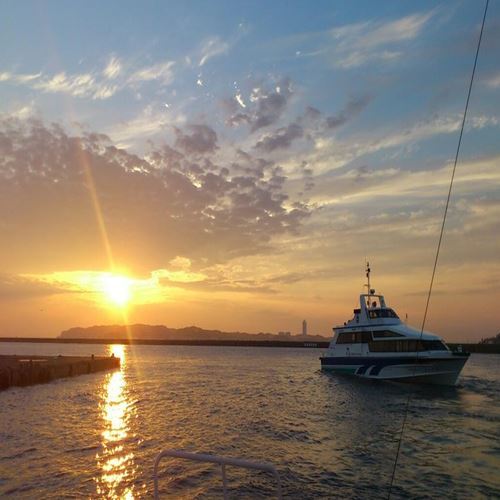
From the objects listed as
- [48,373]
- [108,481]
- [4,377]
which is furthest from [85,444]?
[48,373]

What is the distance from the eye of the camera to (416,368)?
38.0 metres

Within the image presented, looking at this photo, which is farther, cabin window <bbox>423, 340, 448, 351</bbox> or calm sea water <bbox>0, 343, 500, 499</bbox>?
cabin window <bbox>423, 340, 448, 351</bbox>

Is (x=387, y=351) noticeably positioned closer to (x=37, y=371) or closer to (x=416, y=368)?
(x=416, y=368)

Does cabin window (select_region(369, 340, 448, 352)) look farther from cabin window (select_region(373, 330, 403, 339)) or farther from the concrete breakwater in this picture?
the concrete breakwater

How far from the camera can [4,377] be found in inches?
1682

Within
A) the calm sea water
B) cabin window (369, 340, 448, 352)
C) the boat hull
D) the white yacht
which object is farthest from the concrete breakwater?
cabin window (369, 340, 448, 352)

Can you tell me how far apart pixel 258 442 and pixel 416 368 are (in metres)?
22.2

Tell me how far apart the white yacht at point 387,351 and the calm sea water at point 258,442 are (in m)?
1.93

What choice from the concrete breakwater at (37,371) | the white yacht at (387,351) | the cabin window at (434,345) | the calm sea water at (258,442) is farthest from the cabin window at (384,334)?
the concrete breakwater at (37,371)

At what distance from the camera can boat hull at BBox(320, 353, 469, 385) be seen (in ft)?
125

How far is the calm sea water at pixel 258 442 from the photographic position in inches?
565

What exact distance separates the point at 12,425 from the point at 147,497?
48.9ft

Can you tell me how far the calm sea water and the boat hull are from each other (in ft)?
4.88

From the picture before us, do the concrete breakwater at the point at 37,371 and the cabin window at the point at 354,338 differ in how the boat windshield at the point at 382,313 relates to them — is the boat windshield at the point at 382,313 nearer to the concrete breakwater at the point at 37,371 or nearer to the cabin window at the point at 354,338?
the cabin window at the point at 354,338
